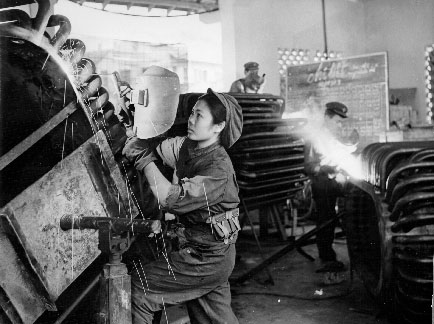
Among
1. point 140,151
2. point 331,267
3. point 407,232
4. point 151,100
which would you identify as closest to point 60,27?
point 151,100

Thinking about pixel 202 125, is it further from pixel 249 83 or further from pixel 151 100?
pixel 249 83

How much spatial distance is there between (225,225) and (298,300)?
2.35m

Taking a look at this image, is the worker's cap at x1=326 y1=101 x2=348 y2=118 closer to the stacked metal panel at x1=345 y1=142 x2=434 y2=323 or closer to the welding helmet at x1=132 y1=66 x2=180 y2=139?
the stacked metal panel at x1=345 y1=142 x2=434 y2=323

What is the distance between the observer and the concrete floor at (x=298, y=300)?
4.10 meters

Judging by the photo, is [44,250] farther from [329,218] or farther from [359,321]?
[329,218]

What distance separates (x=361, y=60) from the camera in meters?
9.40

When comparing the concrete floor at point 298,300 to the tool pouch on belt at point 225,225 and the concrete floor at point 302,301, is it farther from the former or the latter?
the tool pouch on belt at point 225,225

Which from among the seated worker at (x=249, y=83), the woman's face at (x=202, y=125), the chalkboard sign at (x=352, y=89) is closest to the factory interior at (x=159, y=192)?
the woman's face at (x=202, y=125)

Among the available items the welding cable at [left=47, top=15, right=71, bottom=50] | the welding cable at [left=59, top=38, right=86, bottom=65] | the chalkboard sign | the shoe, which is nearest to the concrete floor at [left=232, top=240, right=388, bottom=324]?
the shoe

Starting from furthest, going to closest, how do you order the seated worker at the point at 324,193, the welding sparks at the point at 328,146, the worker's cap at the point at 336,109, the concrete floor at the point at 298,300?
1. the worker's cap at the point at 336,109
2. the welding sparks at the point at 328,146
3. the seated worker at the point at 324,193
4. the concrete floor at the point at 298,300

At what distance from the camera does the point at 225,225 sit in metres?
2.62

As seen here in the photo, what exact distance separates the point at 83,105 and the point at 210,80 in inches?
202

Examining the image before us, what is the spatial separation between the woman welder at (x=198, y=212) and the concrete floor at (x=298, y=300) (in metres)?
1.09

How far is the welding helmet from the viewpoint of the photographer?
2346 millimetres
